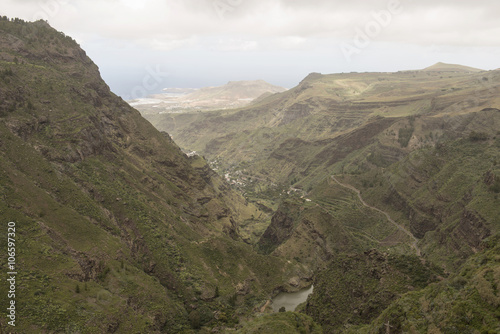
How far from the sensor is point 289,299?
8588cm

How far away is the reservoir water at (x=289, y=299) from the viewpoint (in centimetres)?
8238

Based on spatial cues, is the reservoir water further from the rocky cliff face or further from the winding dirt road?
the winding dirt road

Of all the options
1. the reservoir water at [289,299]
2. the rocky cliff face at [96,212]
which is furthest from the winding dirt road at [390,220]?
the rocky cliff face at [96,212]

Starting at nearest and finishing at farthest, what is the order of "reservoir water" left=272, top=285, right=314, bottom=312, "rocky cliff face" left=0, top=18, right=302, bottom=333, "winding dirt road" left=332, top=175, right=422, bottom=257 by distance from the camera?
"rocky cliff face" left=0, top=18, right=302, bottom=333, "reservoir water" left=272, top=285, right=314, bottom=312, "winding dirt road" left=332, top=175, right=422, bottom=257

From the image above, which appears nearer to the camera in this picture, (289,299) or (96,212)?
(96,212)

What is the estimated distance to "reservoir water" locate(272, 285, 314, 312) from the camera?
82375 mm

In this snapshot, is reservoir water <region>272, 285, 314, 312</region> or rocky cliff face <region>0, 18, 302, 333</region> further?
reservoir water <region>272, 285, 314, 312</region>

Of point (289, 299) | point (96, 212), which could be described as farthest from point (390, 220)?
point (96, 212)

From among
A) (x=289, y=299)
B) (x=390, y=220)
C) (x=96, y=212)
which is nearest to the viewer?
(x=96, y=212)

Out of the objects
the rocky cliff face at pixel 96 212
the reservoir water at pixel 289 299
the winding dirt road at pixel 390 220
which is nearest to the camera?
the rocky cliff face at pixel 96 212

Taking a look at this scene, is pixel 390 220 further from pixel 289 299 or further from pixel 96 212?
pixel 96 212

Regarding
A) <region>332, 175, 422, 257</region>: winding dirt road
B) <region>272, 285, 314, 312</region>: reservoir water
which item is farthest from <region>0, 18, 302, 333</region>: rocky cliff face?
<region>332, 175, 422, 257</region>: winding dirt road

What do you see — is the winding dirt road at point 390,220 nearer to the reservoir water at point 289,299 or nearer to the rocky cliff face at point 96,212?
the reservoir water at point 289,299

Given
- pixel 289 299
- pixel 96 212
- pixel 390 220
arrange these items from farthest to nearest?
pixel 390 220, pixel 289 299, pixel 96 212
